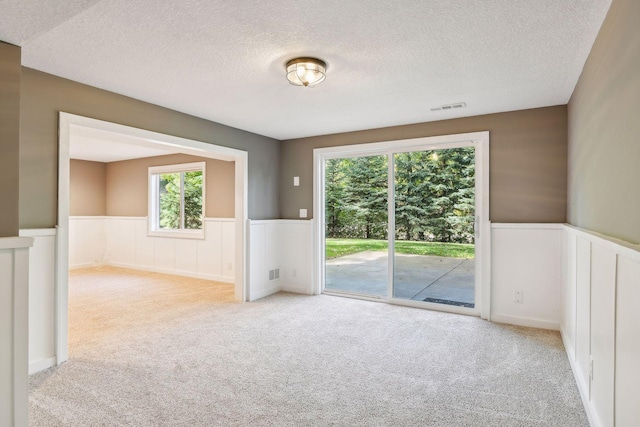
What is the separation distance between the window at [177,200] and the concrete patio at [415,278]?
8.79 feet

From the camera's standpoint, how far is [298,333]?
333cm

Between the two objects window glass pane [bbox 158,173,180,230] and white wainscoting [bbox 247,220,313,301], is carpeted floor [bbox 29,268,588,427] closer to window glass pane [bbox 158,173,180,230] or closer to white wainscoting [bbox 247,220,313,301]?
white wainscoting [bbox 247,220,313,301]

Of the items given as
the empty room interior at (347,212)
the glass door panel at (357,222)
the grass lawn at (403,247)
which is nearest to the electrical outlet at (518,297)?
the empty room interior at (347,212)

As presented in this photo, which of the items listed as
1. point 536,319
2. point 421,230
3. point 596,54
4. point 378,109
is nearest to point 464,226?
point 421,230

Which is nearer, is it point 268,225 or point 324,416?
point 324,416

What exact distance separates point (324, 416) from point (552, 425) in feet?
4.13

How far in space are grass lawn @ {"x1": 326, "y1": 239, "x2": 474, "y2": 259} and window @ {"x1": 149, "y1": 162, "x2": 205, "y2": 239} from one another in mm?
2512

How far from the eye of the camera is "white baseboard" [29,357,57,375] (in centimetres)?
252

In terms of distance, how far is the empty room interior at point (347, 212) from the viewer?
175 cm

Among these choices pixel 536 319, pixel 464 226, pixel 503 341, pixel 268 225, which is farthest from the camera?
pixel 268 225

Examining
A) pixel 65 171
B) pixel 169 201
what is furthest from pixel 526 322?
pixel 169 201

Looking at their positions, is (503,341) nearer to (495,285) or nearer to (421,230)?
(495,285)

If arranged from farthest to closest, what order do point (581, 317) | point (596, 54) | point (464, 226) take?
point (464, 226)
point (581, 317)
point (596, 54)

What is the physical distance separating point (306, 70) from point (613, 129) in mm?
1838
